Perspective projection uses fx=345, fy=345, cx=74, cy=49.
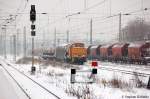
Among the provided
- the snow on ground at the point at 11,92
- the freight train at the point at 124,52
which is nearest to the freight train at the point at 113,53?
the freight train at the point at 124,52

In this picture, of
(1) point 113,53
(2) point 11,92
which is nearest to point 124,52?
(1) point 113,53

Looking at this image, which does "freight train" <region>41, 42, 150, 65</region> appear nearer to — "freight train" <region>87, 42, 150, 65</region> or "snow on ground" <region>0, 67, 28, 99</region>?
"freight train" <region>87, 42, 150, 65</region>

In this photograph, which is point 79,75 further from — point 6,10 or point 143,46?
point 6,10

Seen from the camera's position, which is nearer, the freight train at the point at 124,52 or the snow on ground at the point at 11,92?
the snow on ground at the point at 11,92

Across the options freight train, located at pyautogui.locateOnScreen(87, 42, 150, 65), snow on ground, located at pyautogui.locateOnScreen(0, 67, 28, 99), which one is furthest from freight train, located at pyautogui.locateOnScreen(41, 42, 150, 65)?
snow on ground, located at pyautogui.locateOnScreen(0, 67, 28, 99)

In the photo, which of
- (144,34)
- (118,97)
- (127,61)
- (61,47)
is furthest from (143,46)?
(118,97)

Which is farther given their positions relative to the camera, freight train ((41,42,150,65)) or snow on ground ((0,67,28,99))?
freight train ((41,42,150,65))

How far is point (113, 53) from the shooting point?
52.8 meters

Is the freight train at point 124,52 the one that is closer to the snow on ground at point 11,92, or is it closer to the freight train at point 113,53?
the freight train at point 113,53

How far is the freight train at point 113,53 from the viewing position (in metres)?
42.9

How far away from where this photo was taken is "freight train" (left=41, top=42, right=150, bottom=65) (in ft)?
141

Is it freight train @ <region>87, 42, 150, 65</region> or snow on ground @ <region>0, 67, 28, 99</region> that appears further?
freight train @ <region>87, 42, 150, 65</region>

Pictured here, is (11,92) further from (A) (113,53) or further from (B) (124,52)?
(A) (113,53)

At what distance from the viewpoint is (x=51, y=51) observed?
6681cm
